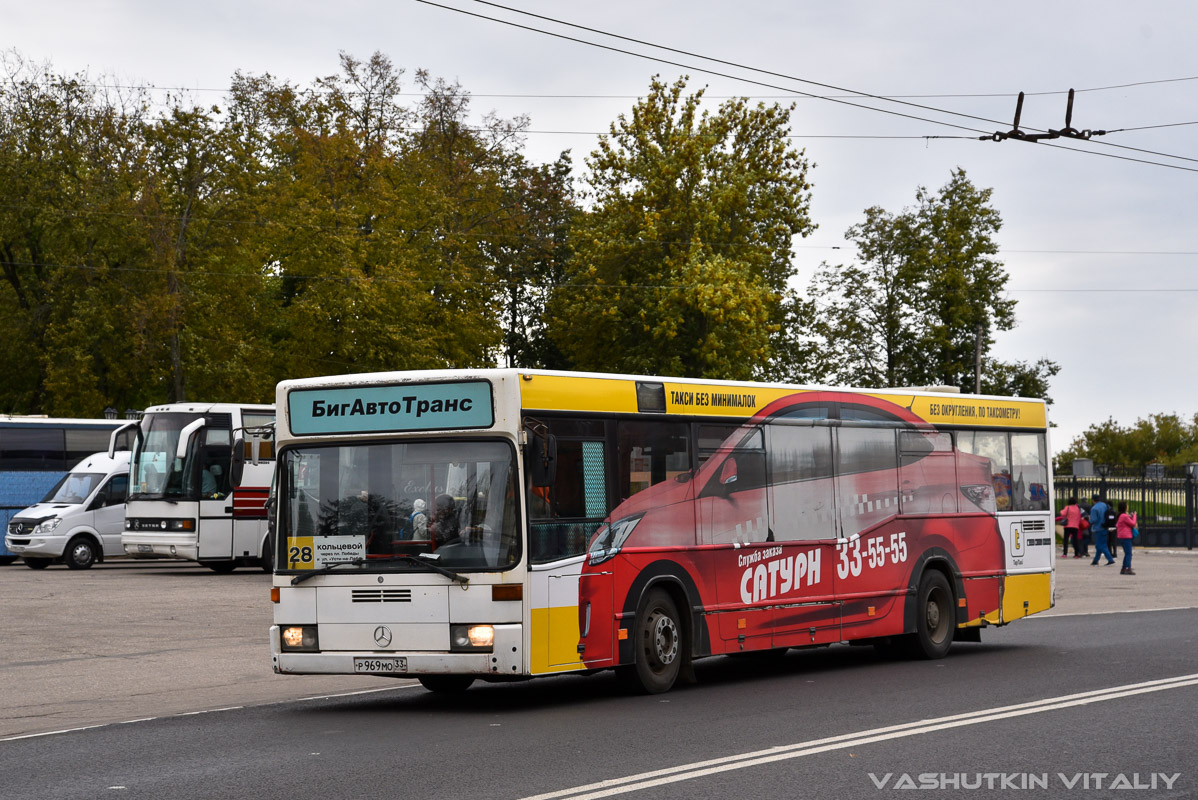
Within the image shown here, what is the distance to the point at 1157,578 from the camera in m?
34.5

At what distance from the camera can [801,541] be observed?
15094 millimetres

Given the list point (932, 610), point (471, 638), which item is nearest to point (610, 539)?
point (471, 638)

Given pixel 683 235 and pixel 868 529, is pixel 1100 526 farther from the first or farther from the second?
pixel 868 529

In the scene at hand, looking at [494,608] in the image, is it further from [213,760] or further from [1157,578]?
[1157,578]

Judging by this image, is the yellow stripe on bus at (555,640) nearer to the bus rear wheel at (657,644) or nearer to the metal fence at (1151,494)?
the bus rear wheel at (657,644)

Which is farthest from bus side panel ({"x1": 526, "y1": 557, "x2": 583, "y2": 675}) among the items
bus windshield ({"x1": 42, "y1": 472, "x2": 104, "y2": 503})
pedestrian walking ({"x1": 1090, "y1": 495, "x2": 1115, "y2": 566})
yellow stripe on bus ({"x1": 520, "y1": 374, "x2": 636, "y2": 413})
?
pedestrian walking ({"x1": 1090, "y1": 495, "x2": 1115, "y2": 566})

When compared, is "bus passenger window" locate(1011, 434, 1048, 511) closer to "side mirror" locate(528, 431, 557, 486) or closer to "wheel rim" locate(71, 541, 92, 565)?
"side mirror" locate(528, 431, 557, 486)

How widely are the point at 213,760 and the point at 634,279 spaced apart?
39254 millimetres

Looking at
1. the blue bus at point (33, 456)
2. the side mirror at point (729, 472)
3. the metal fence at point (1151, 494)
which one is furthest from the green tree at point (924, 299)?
the side mirror at point (729, 472)

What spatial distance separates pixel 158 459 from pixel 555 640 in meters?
23.1

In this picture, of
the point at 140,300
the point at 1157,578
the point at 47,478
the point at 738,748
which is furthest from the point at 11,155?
the point at 738,748

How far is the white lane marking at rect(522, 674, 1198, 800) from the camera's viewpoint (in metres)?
8.44

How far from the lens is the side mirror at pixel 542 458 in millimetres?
12156

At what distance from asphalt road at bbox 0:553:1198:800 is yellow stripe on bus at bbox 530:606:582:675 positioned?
1.23 feet
